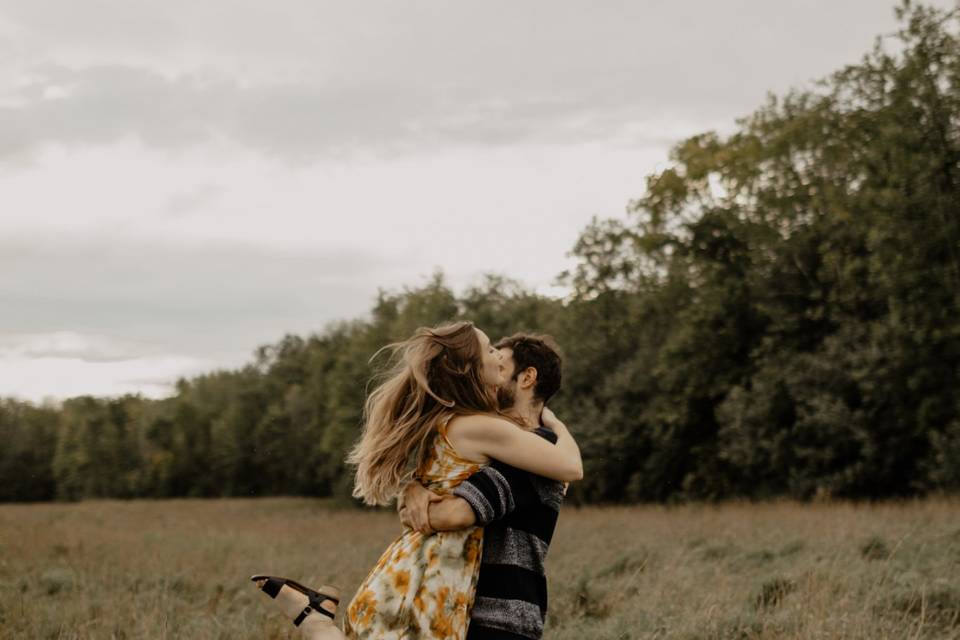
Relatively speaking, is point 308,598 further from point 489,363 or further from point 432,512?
point 489,363

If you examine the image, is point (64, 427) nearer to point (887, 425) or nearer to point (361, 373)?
point (361, 373)

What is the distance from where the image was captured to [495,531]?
3330 mm

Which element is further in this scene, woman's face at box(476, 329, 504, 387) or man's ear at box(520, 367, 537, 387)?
man's ear at box(520, 367, 537, 387)

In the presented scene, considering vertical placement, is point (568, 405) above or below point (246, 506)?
above

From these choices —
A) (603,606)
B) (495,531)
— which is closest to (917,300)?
(603,606)

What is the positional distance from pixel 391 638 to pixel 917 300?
20705mm

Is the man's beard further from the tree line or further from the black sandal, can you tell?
the tree line

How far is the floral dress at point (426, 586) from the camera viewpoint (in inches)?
124

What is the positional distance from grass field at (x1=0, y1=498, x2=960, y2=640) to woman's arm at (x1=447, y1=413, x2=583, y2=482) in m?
3.06

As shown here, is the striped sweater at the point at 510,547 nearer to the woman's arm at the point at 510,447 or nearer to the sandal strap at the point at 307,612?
the woman's arm at the point at 510,447

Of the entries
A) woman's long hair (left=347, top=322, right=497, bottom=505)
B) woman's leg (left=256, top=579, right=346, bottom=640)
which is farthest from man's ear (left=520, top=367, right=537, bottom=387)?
woman's leg (left=256, top=579, right=346, bottom=640)

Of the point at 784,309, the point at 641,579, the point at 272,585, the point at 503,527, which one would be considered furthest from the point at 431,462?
the point at 784,309

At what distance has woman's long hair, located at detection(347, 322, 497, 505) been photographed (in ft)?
11.3

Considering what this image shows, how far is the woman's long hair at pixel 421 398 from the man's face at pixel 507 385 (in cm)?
11
